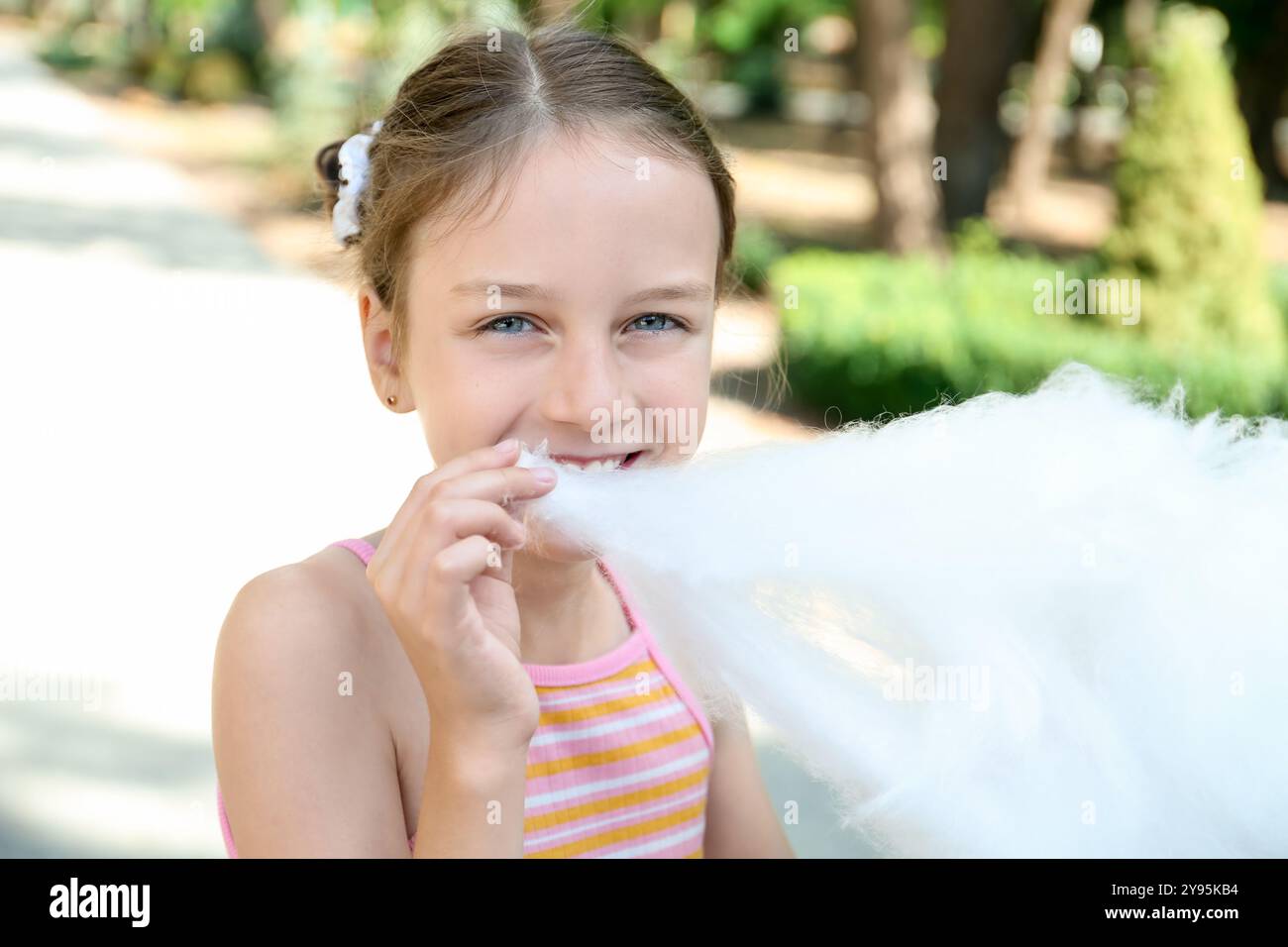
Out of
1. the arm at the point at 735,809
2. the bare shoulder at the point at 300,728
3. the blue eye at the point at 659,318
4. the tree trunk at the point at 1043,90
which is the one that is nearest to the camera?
the bare shoulder at the point at 300,728

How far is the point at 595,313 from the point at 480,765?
0.61 meters

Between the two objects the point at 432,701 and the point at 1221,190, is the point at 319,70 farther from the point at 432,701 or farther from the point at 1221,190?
the point at 432,701

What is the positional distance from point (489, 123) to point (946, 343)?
7.68 metres

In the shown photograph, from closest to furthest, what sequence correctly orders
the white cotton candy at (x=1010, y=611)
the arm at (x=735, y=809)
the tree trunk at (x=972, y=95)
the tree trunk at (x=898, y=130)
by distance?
the white cotton candy at (x=1010, y=611) < the arm at (x=735, y=809) < the tree trunk at (x=898, y=130) < the tree trunk at (x=972, y=95)

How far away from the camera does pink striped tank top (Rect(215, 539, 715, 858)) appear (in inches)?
81.0

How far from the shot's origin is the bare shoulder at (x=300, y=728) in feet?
5.70

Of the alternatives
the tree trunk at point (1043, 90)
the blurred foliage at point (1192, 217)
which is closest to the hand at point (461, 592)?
the blurred foliage at point (1192, 217)

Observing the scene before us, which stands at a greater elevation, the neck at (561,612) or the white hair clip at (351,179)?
the white hair clip at (351,179)

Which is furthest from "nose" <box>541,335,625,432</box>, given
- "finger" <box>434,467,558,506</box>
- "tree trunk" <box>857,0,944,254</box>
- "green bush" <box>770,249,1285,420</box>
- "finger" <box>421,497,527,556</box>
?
"tree trunk" <box>857,0,944,254</box>

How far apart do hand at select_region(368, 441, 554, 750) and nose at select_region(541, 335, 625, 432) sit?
15cm

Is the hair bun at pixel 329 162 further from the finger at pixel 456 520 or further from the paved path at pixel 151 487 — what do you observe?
the paved path at pixel 151 487

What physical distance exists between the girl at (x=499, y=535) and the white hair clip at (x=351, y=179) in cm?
9

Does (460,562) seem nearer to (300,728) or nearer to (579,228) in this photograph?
(300,728)

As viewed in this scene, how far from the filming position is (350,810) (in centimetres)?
177
